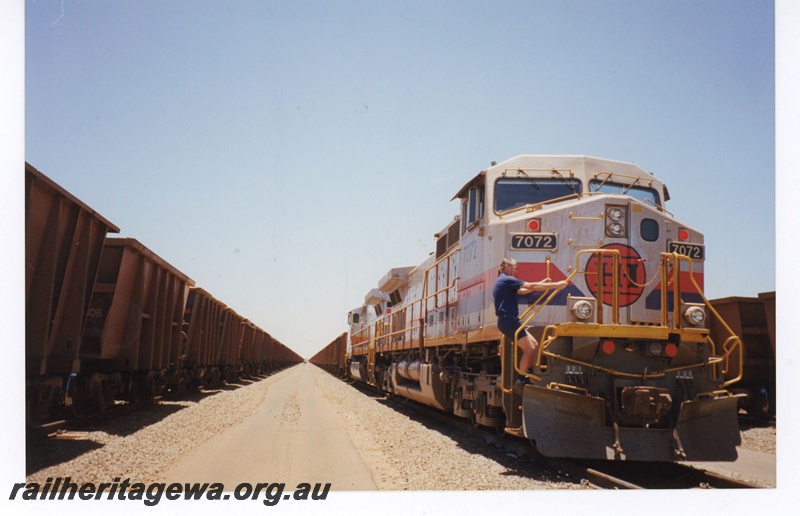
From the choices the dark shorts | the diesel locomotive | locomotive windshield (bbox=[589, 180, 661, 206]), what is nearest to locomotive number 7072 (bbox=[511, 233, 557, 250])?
the diesel locomotive

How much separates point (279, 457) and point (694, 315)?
4.89 metres

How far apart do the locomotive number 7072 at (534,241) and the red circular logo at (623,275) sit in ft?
1.56

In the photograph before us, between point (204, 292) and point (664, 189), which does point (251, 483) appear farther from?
point (204, 292)

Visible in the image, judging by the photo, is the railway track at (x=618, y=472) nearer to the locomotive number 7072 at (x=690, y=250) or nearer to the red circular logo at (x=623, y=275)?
the red circular logo at (x=623, y=275)

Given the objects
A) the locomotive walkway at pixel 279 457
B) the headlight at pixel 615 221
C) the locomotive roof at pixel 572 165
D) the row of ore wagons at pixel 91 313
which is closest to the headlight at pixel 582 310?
A: the headlight at pixel 615 221

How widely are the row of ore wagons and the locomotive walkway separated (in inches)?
83.2

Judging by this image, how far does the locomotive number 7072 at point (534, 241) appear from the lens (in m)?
7.58

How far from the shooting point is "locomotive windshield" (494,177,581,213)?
836 centimetres

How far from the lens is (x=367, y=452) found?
8367mm

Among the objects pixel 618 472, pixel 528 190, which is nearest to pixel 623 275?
pixel 528 190

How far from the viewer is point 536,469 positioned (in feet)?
23.3

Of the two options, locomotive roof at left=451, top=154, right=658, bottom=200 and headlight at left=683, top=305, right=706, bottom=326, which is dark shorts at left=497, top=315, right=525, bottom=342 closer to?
headlight at left=683, top=305, right=706, bottom=326

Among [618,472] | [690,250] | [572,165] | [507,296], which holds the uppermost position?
[572,165]

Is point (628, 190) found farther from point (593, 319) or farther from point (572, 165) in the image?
point (593, 319)
